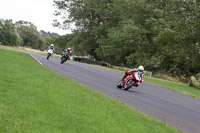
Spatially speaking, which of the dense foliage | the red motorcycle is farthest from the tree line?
the red motorcycle

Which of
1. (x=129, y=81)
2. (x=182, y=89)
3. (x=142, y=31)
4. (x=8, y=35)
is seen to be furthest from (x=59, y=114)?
(x=8, y=35)

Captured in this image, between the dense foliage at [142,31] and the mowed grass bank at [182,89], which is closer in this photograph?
the mowed grass bank at [182,89]

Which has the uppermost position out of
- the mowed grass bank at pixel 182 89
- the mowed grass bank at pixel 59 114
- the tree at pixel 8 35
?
the tree at pixel 8 35

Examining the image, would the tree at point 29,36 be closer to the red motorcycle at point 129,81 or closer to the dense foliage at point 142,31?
the dense foliage at point 142,31

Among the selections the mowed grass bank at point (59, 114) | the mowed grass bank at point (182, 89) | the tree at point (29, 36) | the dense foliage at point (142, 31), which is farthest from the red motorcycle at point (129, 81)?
the tree at point (29, 36)

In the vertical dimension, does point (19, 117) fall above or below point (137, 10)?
below

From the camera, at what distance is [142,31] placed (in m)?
45.8

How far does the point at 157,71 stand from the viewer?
45469 mm

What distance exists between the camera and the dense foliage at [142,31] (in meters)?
35.2

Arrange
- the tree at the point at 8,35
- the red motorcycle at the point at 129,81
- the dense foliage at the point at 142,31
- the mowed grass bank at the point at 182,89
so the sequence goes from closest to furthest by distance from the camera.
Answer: the red motorcycle at the point at 129,81, the mowed grass bank at the point at 182,89, the dense foliage at the point at 142,31, the tree at the point at 8,35

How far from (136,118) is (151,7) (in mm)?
38938

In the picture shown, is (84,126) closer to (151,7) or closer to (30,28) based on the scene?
(151,7)

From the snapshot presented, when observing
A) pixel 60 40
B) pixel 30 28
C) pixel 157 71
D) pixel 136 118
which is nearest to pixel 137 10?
pixel 157 71

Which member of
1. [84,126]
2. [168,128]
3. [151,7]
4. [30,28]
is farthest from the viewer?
[30,28]
